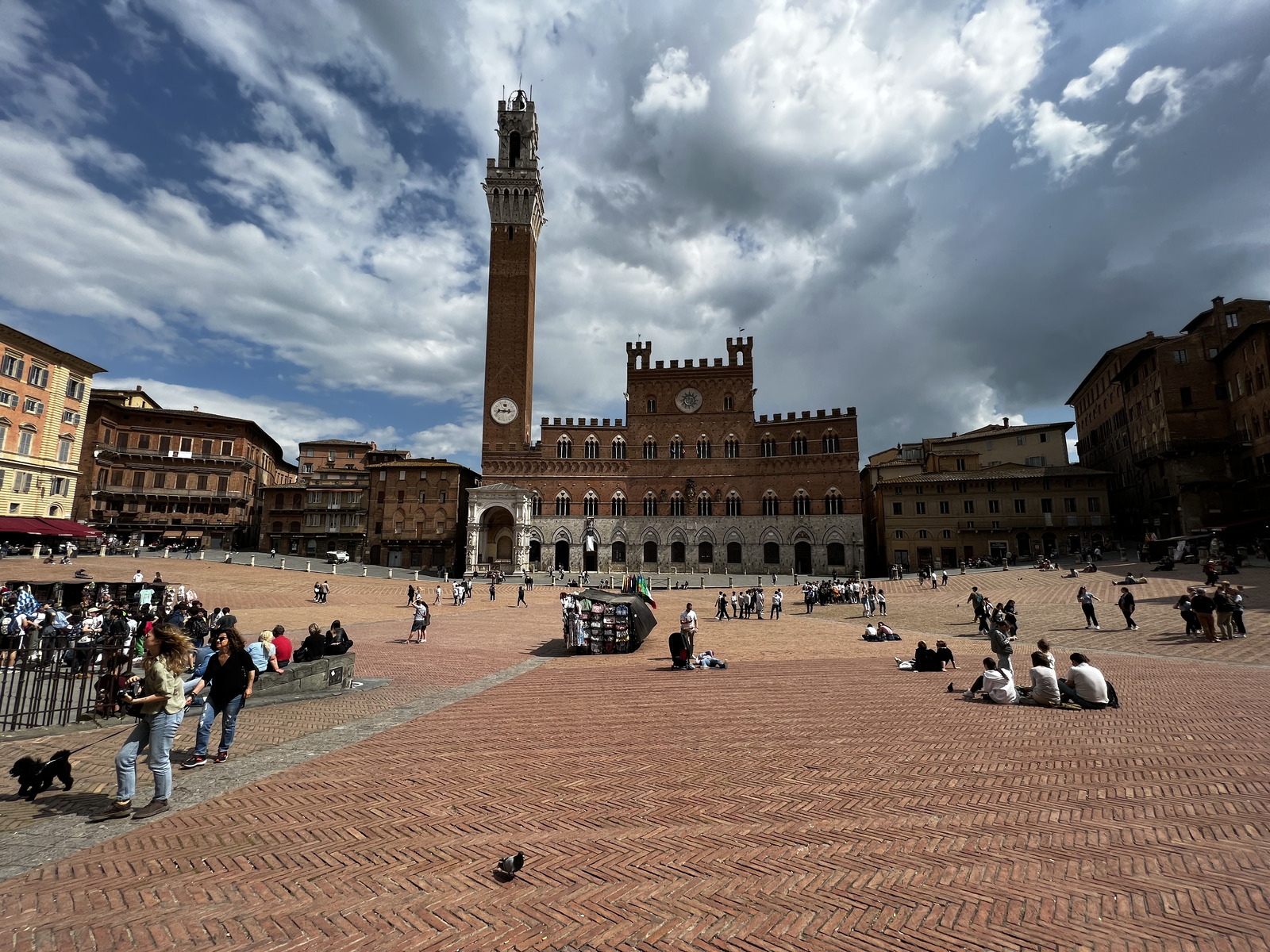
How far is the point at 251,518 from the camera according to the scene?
59281mm

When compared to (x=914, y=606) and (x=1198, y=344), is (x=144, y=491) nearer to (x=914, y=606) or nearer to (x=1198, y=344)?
(x=914, y=606)

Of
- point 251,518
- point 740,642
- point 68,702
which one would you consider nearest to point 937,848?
point 68,702

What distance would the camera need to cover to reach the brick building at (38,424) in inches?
1393

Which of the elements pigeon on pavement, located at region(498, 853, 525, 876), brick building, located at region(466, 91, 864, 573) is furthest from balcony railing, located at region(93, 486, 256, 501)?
pigeon on pavement, located at region(498, 853, 525, 876)

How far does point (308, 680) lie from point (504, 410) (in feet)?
145

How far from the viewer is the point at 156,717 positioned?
5.61 m

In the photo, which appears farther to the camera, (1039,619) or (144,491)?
(144,491)

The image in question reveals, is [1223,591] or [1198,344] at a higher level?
[1198,344]

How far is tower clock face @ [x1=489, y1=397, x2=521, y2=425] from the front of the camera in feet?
176

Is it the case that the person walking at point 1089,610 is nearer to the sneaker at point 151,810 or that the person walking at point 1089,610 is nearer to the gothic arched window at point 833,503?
the sneaker at point 151,810

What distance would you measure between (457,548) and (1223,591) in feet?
161

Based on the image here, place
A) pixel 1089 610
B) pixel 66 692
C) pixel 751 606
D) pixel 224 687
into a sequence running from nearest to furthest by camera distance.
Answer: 1. pixel 224 687
2. pixel 66 692
3. pixel 1089 610
4. pixel 751 606

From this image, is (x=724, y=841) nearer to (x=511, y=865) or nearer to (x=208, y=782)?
(x=511, y=865)

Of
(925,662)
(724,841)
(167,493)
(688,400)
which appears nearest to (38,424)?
(167,493)
